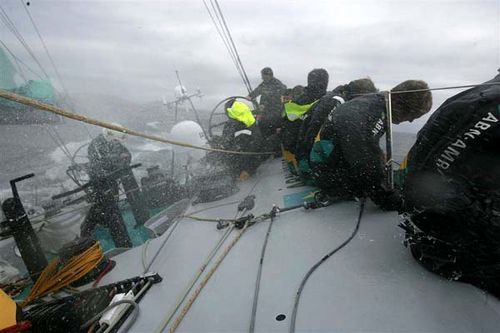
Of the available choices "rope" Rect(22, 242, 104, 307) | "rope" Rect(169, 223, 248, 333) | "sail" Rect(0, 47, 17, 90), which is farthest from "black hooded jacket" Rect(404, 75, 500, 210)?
"sail" Rect(0, 47, 17, 90)

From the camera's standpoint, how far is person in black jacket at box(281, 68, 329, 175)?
3.69m

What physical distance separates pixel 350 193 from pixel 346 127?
677 mm

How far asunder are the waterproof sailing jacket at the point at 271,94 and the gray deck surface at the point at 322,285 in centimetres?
342

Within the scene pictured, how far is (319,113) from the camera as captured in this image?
3172 mm

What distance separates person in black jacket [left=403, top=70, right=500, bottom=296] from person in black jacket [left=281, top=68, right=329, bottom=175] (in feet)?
7.09

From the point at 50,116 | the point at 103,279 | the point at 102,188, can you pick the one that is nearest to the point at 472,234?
the point at 103,279

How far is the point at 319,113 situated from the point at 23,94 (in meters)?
7.41

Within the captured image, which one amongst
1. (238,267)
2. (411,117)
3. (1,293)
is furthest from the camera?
(411,117)

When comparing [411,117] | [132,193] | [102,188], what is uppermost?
[411,117]

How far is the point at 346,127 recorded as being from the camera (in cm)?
231

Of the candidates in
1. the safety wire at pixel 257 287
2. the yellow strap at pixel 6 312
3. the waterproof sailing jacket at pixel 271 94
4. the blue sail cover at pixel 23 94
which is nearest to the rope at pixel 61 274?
the yellow strap at pixel 6 312

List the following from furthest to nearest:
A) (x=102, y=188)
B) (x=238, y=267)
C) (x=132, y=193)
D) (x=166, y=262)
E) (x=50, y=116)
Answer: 1. (x=50, y=116)
2. (x=132, y=193)
3. (x=102, y=188)
4. (x=166, y=262)
5. (x=238, y=267)

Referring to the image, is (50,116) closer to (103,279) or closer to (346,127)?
(103,279)

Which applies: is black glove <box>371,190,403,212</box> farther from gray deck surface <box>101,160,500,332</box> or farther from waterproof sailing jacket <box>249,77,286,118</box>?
waterproof sailing jacket <box>249,77,286,118</box>
